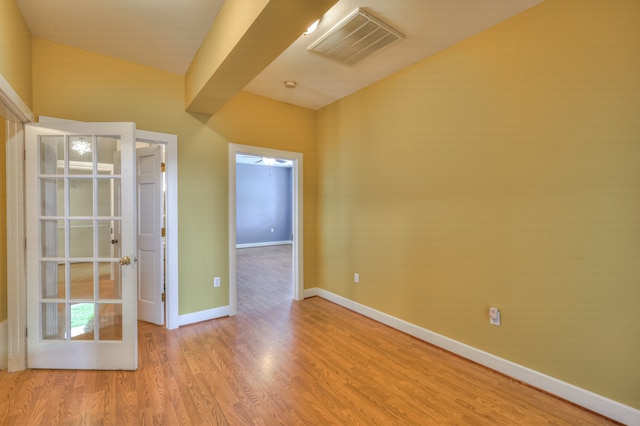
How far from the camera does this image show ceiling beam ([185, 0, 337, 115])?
58.8 inches

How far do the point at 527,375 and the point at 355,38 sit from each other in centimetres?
307

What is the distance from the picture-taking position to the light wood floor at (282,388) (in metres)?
1.73

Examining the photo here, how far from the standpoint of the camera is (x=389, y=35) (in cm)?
229

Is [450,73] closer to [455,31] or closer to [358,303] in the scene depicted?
[455,31]

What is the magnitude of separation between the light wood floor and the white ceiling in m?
2.85

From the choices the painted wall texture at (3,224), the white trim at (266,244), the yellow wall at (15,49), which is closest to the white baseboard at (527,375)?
the painted wall texture at (3,224)

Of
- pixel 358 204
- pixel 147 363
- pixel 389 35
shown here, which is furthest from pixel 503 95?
pixel 147 363

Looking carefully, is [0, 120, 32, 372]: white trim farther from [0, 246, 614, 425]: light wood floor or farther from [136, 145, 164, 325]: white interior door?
[136, 145, 164, 325]: white interior door

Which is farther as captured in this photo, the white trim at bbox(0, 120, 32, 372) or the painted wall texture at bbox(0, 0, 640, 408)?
the white trim at bbox(0, 120, 32, 372)

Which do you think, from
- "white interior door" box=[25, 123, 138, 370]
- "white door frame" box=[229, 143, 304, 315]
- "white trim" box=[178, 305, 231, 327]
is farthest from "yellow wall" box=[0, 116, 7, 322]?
"white door frame" box=[229, 143, 304, 315]

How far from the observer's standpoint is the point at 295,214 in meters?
3.96

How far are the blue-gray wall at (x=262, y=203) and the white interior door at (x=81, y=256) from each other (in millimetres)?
6509

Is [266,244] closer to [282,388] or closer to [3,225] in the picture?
[3,225]

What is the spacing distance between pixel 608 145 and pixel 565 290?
1006mm
